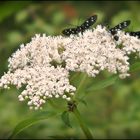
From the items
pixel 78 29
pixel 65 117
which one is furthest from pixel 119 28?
pixel 65 117

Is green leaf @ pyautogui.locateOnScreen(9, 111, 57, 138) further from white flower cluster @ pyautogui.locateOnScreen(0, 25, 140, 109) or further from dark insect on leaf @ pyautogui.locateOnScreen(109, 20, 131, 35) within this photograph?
dark insect on leaf @ pyautogui.locateOnScreen(109, 20, 131, 35)

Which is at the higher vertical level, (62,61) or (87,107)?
(87,107)

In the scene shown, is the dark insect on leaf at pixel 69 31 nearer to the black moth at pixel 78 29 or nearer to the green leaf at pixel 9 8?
the black moth at pixel 78 29

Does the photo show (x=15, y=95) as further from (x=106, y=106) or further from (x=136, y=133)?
(x=136, y=133)

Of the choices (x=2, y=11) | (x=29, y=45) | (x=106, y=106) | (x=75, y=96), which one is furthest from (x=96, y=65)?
(x=106, y=106)

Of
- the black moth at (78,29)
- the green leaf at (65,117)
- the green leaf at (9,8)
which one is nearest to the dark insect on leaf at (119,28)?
the black moth at (78,29)

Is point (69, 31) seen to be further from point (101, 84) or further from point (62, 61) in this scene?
point (101, 84)

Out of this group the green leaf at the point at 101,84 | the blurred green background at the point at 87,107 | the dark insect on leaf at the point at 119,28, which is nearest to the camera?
the green leaf at the point at 101,84

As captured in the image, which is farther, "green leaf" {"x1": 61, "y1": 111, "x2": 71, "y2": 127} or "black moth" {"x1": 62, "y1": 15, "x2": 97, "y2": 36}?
"black moth" {"x1": 62, "y1": 15, "x2": 97, "y2": 36}

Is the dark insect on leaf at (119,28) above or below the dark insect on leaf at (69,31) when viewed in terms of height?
below

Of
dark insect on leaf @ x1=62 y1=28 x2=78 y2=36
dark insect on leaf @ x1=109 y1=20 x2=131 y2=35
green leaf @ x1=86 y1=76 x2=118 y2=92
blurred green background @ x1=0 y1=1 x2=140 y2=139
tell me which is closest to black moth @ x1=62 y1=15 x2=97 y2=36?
dark insect on leaf @ x1=62 y1=28 x2=78 y2=36
